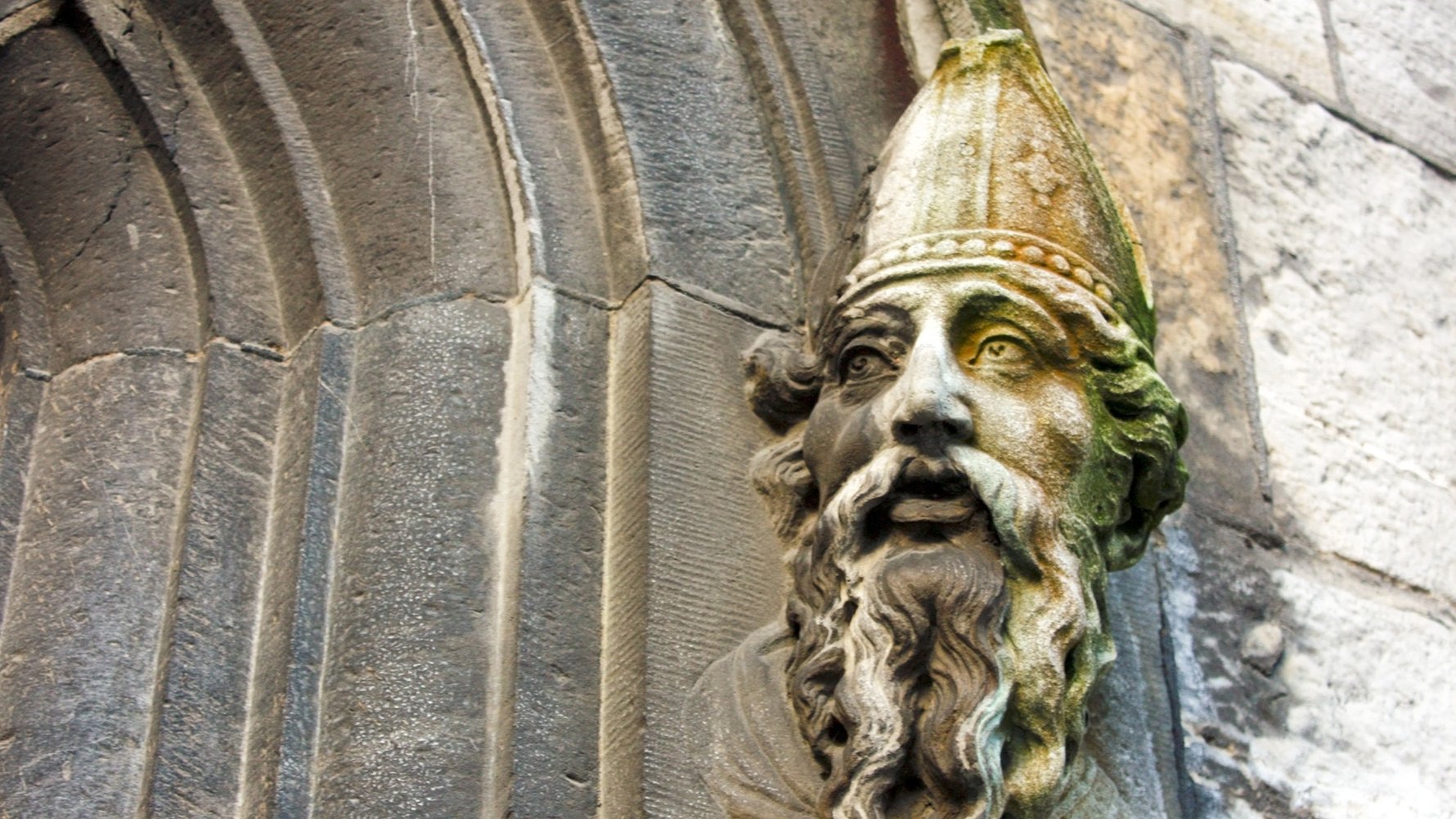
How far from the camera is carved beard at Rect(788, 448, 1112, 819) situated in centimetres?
195

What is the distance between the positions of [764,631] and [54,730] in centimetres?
67

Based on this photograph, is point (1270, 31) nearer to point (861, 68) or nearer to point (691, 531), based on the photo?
point (861, 68)

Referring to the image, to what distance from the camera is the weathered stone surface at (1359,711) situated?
255cm

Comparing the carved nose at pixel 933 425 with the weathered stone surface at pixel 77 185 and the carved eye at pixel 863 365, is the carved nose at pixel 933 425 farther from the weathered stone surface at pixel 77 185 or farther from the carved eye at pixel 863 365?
the weathered stone surface at pixel 77 185

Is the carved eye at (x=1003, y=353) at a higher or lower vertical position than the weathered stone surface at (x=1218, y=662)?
higher

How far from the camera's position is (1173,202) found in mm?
2910

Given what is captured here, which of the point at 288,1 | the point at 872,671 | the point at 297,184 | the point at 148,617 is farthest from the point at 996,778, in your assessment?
the point at 288,1

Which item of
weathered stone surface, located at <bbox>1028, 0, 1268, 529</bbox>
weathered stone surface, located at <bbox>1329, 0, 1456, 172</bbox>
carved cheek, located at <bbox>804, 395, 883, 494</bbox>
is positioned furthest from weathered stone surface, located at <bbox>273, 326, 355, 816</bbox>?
weathered stone surface, located at <bbox>1329, 0, 1456, 172</bbox>

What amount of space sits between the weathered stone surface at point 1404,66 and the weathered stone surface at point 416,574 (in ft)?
5.20

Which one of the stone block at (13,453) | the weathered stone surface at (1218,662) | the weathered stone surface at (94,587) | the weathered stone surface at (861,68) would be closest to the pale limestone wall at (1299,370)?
the weathered stone surface at (1218,662)

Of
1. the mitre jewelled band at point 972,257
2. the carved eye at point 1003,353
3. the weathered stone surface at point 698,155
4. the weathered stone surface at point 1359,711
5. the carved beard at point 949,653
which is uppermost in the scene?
the weathered stone surface at point 698,155

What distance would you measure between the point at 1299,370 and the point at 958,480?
1.01m

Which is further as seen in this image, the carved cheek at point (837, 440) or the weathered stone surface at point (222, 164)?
the weathered stone surface at point (222, 164)

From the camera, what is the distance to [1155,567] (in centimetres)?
254
